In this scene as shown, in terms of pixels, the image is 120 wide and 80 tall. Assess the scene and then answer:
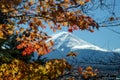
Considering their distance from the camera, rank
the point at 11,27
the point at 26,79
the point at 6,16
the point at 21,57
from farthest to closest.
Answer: the point at 21,57 → the point at 11,27 → the point at 26,79 → the point at 6,16

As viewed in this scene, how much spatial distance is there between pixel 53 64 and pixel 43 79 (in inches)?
70.9

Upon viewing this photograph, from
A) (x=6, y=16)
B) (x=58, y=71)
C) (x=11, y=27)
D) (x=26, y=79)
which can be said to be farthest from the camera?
(x=58, y=71)

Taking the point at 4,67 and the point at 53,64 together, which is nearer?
the point at 4,67

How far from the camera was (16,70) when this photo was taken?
1081 cm

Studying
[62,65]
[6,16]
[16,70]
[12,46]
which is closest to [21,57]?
[12,46]

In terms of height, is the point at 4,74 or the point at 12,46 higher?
the point at 4,74

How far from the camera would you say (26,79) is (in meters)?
10.2

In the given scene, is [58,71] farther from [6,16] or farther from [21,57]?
[21,57]

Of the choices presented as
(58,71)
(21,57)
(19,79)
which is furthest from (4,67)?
(21,57)

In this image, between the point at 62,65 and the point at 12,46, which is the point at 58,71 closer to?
the point at 62,65

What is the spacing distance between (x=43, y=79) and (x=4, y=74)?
1.28 metres

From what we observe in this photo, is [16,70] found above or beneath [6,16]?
beneath

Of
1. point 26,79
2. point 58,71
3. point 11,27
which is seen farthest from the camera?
point 58,71

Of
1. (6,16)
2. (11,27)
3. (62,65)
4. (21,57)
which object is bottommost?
(21,57)
